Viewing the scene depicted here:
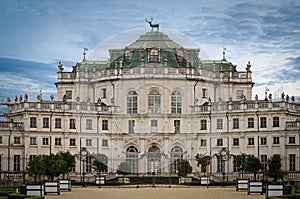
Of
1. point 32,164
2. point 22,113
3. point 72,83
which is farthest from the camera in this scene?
point 72,83

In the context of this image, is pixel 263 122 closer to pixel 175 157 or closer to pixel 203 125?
pixel 203 125

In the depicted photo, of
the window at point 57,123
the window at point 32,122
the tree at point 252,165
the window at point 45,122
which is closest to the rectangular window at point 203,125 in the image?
the tree at point 252,165

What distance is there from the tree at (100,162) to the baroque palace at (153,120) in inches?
40.0

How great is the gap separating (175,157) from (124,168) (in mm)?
6608

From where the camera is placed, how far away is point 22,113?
85.1 meters

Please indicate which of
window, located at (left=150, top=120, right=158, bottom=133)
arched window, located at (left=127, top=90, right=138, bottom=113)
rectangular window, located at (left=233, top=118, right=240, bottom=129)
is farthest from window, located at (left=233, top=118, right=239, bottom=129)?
arched window, located at (left=127, top=90, right=138, bottom=113)

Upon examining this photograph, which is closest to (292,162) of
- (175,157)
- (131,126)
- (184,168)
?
(184,168)

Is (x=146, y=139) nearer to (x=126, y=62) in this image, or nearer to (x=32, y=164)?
(x=126, y=62)

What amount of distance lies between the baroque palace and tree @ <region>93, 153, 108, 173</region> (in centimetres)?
102

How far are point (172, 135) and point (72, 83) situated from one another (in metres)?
16.9

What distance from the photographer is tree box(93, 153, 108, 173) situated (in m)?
78.6

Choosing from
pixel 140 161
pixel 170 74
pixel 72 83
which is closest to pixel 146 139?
pixel 140 161

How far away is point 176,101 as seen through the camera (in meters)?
89.5

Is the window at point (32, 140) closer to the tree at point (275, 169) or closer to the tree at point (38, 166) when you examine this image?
the tree at point (38, 166)
